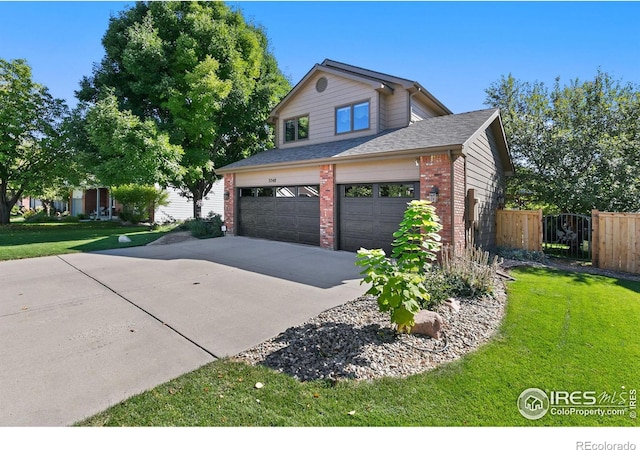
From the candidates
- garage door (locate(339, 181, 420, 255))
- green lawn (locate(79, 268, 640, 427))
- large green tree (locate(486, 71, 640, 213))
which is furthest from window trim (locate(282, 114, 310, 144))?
green lawn (locate(79, 268, 640, 427))

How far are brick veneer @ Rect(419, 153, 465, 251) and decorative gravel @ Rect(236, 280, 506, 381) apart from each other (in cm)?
345

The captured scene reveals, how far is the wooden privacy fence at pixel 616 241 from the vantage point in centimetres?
832

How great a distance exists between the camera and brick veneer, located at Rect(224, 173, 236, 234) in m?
13.9

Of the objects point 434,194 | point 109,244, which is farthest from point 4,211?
point 434,194

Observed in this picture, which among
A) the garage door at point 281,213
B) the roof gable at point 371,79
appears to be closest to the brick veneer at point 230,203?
the garage door at point 281,213

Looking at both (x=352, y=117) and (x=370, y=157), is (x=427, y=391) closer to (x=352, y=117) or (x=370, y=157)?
(x=370, y=157)

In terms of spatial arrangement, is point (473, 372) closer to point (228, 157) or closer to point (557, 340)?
point (557, 340)

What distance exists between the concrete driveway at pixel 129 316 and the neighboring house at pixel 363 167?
79.8 inches

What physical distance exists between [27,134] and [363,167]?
19.9 metres

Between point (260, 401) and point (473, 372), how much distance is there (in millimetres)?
2212

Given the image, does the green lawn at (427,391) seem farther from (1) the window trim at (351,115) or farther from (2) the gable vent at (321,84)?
(2) the gable vent at (321,84)

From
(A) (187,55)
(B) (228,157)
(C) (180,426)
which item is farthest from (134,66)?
(C) (180,426)
